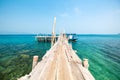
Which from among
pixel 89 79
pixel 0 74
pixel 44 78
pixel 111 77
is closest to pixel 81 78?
pixel 89 79

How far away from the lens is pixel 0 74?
1126 centimetres

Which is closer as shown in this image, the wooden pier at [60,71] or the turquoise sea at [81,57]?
the wooden pier at [60,71]

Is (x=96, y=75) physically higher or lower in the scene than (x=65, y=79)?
lower

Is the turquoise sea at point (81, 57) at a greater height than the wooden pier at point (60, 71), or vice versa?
the wooden pier at point (60, 71)

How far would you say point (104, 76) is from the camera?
10969mm

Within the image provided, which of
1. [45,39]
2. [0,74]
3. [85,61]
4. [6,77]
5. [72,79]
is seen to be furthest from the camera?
[45,39]

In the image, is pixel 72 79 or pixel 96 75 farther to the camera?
pixel 96 75

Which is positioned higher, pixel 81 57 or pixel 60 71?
pixel 60 71

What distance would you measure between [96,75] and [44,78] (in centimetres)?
860

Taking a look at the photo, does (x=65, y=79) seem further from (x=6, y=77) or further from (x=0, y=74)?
(x=0, y=74)

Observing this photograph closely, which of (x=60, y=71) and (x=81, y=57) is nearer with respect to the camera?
(x=60, y=71)

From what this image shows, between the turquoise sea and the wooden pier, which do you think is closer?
the wooden pier

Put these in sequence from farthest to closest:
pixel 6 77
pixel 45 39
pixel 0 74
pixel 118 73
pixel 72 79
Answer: pixel 45 39 → pixel 118 73 → pixel 0 74 → pixel 6 77 → pixel 72 79

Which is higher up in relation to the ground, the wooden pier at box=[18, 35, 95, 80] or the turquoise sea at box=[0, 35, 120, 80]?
the wooden pier at box=[18, 35, 95, 80]
